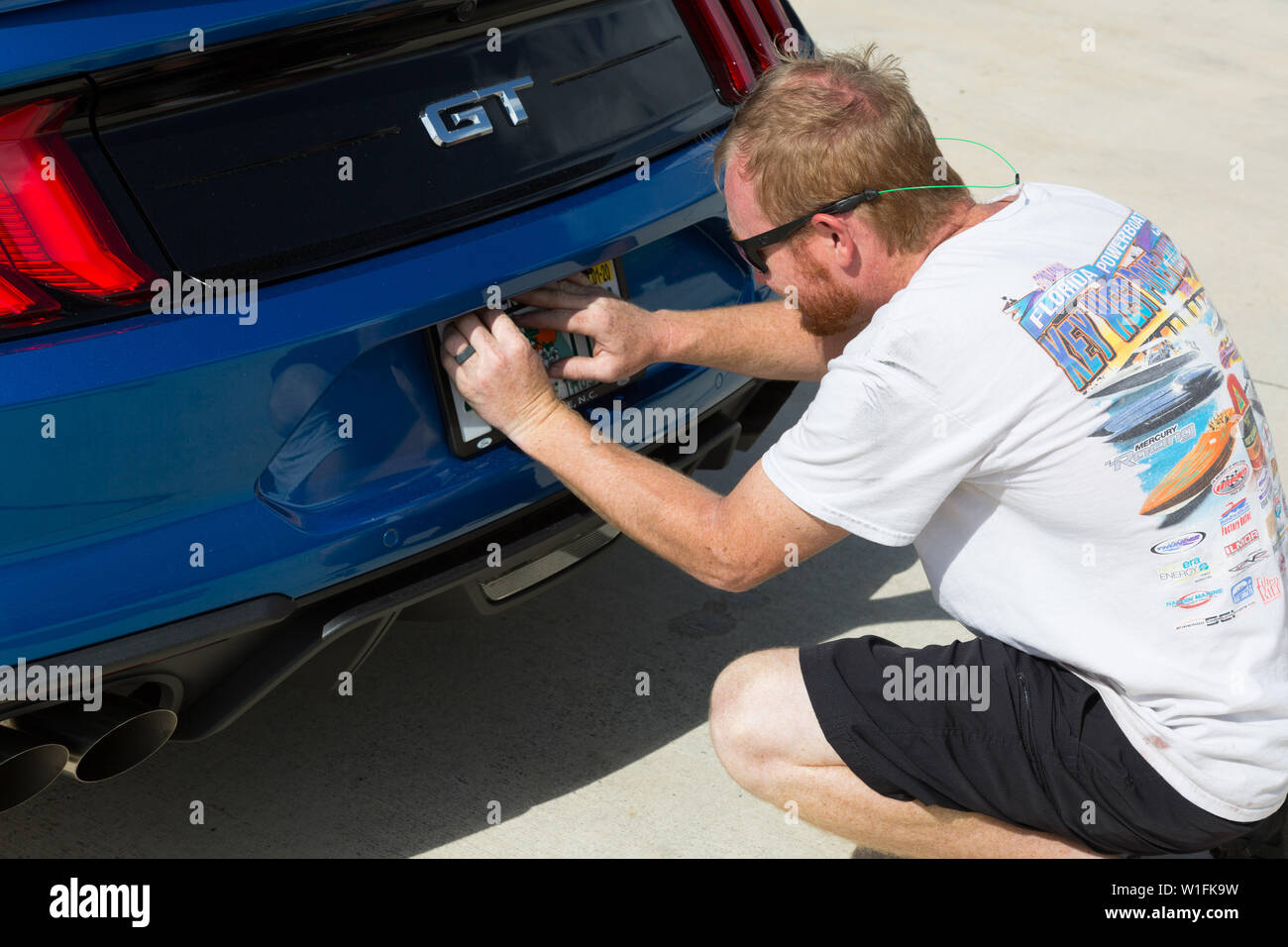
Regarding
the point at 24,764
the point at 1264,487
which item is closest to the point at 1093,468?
the point at 1264,487

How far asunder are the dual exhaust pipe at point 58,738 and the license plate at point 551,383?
59 centimetres

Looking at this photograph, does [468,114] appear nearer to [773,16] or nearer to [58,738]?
[773,16]

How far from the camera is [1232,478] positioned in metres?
1.99

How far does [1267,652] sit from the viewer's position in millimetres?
2025

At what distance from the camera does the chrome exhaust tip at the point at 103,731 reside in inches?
78.6

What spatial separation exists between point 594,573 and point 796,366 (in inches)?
35.9

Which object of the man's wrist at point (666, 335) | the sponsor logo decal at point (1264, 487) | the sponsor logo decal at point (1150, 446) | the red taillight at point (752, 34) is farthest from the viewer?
the red taillight at point (752, 34)

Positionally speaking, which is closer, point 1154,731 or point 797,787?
point 1154,731

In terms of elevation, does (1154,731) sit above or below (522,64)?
below

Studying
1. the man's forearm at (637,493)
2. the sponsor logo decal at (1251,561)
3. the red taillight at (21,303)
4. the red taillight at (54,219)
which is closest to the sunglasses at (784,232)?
the man's forearm at (637,493)

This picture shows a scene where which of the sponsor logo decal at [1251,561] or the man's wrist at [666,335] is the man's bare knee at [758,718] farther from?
the sponsor logo decal at [1251,561]
